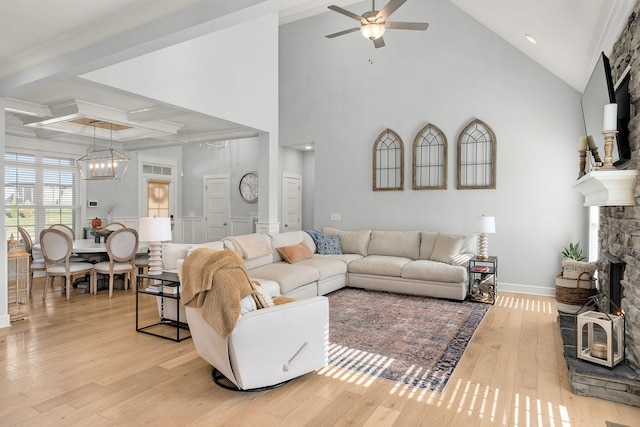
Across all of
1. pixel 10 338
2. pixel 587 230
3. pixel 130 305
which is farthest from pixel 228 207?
pixel 587 230

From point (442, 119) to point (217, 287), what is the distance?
16.0 feet

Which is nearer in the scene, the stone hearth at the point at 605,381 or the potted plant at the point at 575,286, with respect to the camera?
the stone hearth at the point at 605,381

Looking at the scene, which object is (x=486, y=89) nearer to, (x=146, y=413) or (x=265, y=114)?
(x=265, y=114)

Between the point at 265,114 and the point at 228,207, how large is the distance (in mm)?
3612

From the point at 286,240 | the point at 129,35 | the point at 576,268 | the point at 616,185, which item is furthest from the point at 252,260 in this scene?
the point at 616,185

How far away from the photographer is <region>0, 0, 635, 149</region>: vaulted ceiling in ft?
8.32

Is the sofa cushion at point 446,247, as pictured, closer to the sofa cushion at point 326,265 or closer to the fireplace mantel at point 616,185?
the sofa cushion at point 326,265

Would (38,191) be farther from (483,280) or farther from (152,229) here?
(483,280)

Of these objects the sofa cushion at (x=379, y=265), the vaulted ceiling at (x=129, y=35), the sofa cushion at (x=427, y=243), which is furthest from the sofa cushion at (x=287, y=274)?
the vaulted ceiling at (x=129, y=35)

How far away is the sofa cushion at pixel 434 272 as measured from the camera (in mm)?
5086

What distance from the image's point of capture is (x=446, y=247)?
563 centimetres

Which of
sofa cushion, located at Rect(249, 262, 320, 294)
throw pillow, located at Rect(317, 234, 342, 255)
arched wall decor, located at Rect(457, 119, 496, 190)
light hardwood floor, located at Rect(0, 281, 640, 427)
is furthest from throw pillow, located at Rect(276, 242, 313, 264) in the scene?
arched wall decor, located at Rect(457, 119, 496, 190)

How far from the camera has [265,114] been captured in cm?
611

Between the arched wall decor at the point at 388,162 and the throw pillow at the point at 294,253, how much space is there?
1.80 m
